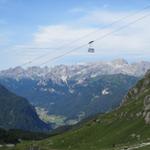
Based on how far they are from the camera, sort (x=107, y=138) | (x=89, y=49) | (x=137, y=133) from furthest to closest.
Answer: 1. (x=107, y=138)
2. (x=137, y=133)
3. (x=89, y=49)

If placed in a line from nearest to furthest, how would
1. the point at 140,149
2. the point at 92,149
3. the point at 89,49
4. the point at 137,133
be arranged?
the point at 89,49 → the point at 140,149 → the point at 92,149 → the point at 137,133

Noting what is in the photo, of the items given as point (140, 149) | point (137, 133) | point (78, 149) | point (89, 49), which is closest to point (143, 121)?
point (137, 133)

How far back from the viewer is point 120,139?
186125mm

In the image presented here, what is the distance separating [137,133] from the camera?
183000 millimetres

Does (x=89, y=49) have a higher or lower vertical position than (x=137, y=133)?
higher

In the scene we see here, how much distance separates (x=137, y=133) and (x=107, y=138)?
61.1ft

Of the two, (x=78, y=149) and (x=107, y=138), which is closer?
(x=78, y=149)

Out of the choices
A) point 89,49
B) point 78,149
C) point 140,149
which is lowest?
point 78,149

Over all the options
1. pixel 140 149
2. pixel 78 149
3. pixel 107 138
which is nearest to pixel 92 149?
pixel 78 149

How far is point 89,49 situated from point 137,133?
11543 centimetres

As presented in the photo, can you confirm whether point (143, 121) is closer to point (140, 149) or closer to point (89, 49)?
point (140, 149)

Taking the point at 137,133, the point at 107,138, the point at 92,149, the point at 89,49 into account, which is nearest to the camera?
the point at 89,49

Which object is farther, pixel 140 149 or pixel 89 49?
pixel 140 149

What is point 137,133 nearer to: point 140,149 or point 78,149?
point 78,149
